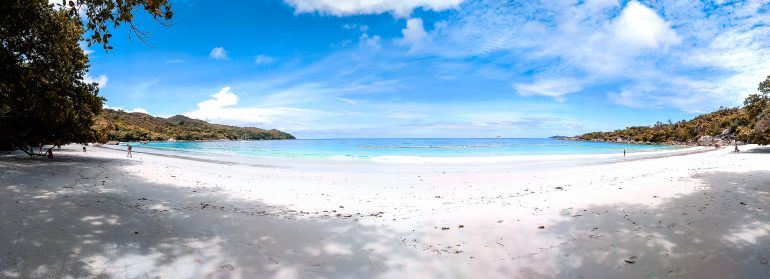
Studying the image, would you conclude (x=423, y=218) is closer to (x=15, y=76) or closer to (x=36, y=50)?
(x=15, y=76)

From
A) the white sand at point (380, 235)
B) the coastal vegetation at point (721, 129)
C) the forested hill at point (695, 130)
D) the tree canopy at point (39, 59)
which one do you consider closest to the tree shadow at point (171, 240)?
the white sand at point (380, 235)

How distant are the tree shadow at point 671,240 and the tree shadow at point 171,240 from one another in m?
3.11

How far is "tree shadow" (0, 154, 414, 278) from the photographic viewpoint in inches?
212

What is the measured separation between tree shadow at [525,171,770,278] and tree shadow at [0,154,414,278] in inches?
122

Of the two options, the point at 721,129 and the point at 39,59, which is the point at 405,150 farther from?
the point at 721,129

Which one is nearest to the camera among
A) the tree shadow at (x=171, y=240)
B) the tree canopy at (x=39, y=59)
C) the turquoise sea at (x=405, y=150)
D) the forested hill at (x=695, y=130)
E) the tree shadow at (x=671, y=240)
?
the tree shadow at (x=171, y=240)

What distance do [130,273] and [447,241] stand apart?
17.0ft

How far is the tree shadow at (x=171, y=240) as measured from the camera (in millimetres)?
5383

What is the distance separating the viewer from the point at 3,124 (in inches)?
782

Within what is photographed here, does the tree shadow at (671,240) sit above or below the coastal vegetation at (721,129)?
below

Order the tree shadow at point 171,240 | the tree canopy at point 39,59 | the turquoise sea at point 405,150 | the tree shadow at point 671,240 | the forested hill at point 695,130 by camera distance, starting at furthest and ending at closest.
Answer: the forested hill at point 695,130 → the turquoise sea at point 405,150 → the tree canopy at point 39,59 → the tree shadow at point 671,240 → the tree shadow at point 171,240

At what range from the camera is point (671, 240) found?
264 inches

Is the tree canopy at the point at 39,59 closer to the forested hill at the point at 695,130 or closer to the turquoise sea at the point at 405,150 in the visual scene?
the turquoise sea at the point at 405,150

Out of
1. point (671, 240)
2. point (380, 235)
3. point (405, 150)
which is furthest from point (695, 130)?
point (380, 235)
